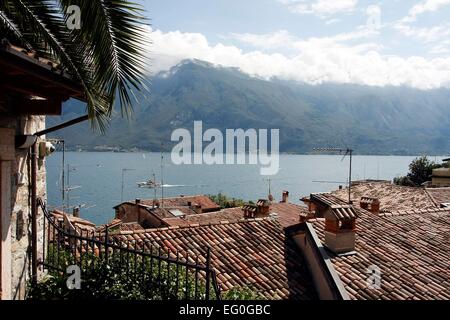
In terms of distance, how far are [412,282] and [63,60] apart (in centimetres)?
745

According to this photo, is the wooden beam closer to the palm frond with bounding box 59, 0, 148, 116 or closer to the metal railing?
the palm frond with bounding box 59, 0, 148, 116

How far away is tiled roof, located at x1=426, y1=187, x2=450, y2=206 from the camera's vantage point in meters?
22.2

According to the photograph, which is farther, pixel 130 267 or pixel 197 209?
pixel 197 209

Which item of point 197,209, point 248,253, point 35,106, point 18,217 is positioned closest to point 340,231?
point 248,253

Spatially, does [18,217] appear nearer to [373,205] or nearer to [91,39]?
[91,39]

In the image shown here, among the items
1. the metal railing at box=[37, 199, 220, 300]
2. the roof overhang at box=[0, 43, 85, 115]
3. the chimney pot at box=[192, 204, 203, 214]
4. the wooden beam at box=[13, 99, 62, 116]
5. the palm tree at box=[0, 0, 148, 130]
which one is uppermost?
the palm tree at box=[0, 0, 148, 130]

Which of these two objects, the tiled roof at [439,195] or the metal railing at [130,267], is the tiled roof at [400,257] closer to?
the metal railing at [130,267]

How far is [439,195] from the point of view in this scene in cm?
2355

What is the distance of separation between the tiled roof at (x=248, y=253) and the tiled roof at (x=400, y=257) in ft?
2.88

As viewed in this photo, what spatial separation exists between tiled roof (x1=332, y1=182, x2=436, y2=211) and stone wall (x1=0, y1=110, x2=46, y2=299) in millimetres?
18636

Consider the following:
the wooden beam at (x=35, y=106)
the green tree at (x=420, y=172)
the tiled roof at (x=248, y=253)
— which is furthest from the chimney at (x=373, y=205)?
the green tree at (x=420, y=172)

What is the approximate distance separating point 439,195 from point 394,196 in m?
2.48

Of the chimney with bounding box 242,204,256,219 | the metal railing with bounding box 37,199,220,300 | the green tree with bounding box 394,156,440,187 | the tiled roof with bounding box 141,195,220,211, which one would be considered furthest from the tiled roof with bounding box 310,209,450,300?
the green tree with bounding box 394,156,440,187

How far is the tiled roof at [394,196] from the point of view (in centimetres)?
2208
